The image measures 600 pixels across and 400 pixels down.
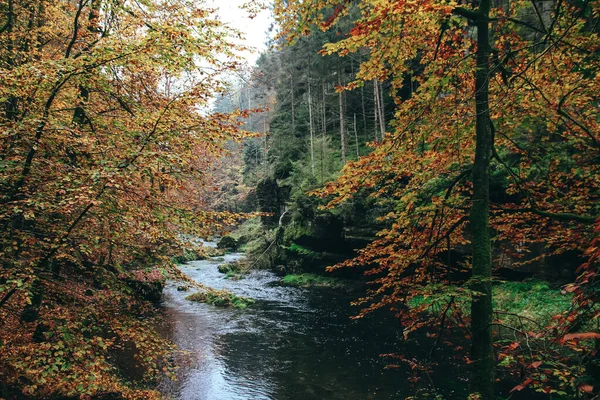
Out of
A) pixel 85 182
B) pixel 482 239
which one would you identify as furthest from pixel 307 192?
pixel 85 182

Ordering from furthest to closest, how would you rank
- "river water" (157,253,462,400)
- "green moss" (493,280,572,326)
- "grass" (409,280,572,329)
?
"green moss" (493,280,572,326) < "grass" (409,280,572,329) < "river water" (157,253,462,400)

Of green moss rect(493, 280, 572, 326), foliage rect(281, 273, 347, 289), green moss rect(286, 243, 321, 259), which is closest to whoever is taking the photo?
green moss rect(493, 280, 572, 326)

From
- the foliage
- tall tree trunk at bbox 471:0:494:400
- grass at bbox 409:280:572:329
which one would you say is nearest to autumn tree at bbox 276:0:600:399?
tall tree trunk at bbox 471:0:494:400

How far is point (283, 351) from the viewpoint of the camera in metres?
12.0

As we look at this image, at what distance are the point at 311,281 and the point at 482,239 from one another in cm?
1903

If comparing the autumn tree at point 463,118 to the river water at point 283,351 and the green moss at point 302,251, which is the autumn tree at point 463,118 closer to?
the river water at point 283,351

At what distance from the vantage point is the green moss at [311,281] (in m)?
22.0

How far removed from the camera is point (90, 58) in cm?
496

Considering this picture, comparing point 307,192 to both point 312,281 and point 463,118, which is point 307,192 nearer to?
point 463,118

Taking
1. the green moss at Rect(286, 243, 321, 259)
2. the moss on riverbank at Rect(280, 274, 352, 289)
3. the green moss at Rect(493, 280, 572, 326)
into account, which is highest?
the green moss at Rect(286, 243, 321, 259)

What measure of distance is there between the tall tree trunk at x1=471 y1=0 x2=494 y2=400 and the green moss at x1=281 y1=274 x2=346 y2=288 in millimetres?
16771

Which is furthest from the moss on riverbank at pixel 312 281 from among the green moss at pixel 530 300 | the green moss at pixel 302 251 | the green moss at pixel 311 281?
the green moss at pixel 530 300

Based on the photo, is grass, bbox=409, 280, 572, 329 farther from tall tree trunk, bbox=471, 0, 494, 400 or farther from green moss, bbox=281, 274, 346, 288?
green moss, bbox=281, 274, 346, 288

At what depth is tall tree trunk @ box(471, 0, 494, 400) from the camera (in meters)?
4.73
